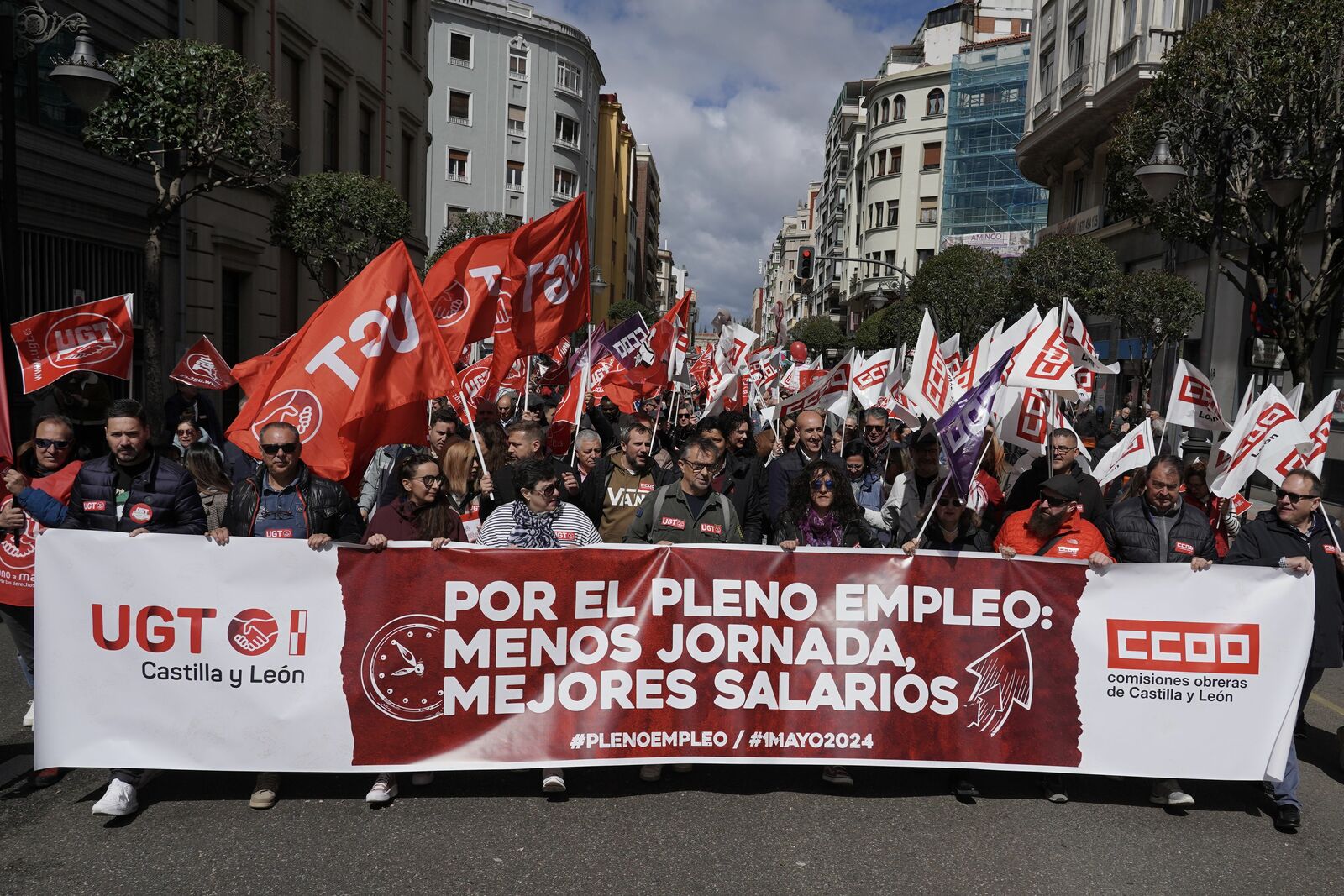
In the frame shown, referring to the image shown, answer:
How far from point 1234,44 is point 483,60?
43.0 metres

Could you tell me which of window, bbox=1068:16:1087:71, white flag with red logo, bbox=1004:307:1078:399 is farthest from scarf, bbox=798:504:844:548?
window, bbox=1068:16:1087:71

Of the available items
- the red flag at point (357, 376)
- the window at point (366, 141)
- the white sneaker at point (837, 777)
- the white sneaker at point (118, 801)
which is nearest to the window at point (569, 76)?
the window at point (366, 141)

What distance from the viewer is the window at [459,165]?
5016 centimetres

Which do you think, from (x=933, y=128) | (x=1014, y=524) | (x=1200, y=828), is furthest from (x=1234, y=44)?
(x=933, y=128)

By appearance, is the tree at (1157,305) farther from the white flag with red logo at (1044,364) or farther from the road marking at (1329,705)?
the white flag with red logo at (1044,364)

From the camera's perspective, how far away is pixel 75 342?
6.84 m

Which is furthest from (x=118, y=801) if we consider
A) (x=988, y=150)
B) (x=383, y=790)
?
(x=988, y=150)

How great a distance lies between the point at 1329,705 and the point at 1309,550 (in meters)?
2.23

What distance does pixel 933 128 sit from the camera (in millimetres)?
60938

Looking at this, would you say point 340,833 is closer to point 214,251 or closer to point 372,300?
point 372,300

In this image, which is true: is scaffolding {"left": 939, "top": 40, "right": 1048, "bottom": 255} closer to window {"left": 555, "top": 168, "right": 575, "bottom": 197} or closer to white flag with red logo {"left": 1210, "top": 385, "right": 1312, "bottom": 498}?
window {"left": 555, "top": 168, "right": 575, "bottom": 197}

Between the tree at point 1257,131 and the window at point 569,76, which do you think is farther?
the window at point 569,76

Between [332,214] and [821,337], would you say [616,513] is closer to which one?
[332,214]

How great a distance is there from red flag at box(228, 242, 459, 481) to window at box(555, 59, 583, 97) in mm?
51677
